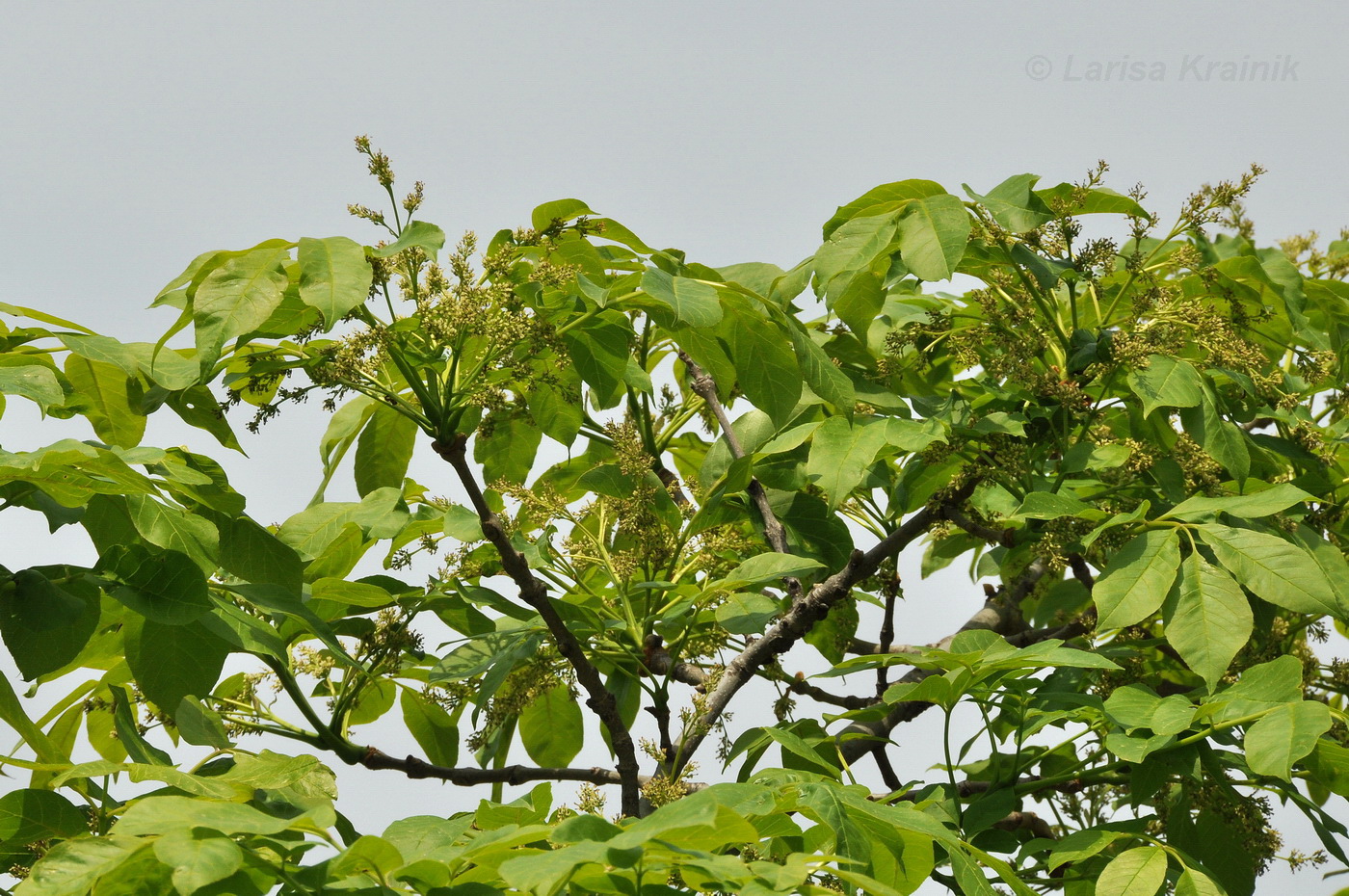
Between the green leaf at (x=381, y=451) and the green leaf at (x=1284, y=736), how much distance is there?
1.72 meters

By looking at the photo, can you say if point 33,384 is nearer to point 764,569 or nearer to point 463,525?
point 463,525

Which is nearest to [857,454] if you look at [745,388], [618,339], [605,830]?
[745,388]

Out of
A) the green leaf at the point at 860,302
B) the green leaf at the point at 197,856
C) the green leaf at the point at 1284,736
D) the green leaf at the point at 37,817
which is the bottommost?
the green leaf at the point at 197,856

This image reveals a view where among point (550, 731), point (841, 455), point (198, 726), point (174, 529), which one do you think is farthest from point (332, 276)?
point (550, 731)

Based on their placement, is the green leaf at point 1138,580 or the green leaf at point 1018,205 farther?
the green leaf at point 1018,205

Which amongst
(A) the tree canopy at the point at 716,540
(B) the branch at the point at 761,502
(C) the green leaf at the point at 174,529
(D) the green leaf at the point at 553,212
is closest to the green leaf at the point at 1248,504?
(A) the tree canopy at the point at 716,540

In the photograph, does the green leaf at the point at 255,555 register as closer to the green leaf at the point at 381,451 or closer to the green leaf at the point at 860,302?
the green leaf at the point at 381,451

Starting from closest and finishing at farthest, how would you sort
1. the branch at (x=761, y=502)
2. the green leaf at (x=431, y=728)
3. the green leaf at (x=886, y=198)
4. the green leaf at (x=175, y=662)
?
the green leaf at (x=175, y=662) → the green leaf at (x=886, y=198) → the branch at (x=761, y=502) → the green leaf at (x=431, y=728)

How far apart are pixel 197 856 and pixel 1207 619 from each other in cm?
148

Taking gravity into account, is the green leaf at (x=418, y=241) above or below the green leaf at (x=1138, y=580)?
above

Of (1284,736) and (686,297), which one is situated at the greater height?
(686,297)

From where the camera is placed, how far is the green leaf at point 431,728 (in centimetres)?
265

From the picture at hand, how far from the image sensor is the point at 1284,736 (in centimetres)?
174

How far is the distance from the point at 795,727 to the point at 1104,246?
1038 mm
